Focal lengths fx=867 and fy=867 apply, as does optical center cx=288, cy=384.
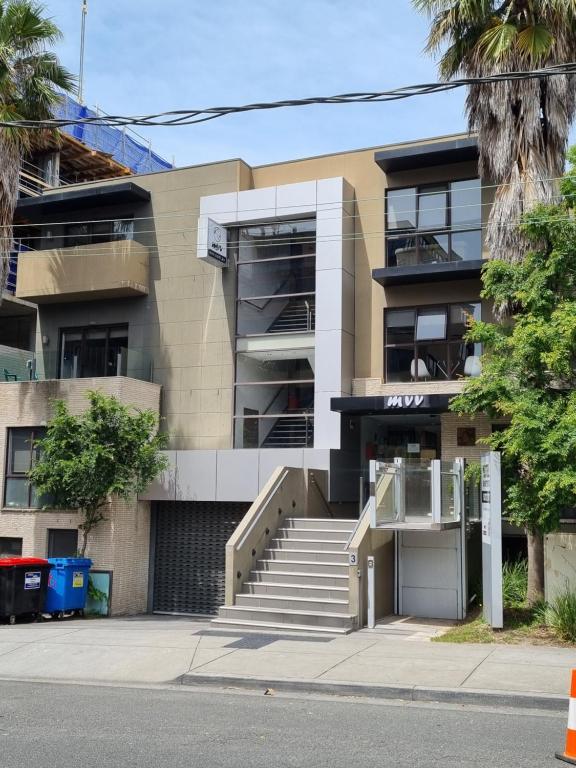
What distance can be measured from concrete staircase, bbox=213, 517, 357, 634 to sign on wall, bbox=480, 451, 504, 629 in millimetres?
2361

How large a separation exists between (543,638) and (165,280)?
13253 mm

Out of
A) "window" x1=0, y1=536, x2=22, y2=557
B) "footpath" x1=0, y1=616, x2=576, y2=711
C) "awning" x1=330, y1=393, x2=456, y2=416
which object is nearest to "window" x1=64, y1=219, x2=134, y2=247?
"awning" x1=330, y1=393, x2=456, y2=416

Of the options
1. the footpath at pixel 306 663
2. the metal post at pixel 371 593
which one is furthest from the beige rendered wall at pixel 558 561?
the metal post at pixel 371 593

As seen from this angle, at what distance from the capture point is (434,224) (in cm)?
2042

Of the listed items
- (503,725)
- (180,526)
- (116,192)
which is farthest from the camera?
(116,192)

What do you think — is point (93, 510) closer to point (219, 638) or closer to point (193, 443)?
point (193, 443)

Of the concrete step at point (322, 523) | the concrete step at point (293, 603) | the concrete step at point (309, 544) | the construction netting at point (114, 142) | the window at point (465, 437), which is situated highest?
the construction netting at point (114, 142)

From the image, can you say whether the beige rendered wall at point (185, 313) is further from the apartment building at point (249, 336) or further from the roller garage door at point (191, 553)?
the roller garage door at point (191, 553)

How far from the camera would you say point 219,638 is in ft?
45.1

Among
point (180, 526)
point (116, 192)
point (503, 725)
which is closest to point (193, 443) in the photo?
point (180, 526)

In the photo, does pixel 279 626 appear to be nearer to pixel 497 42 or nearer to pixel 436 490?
pixel 436 490

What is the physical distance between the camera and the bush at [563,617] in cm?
1284

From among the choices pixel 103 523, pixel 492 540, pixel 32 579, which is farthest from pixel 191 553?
pixel 492 540

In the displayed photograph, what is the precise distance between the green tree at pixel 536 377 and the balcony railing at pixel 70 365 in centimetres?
953
